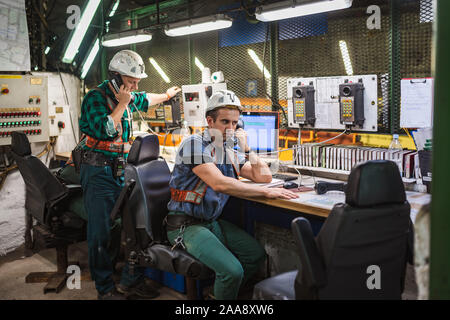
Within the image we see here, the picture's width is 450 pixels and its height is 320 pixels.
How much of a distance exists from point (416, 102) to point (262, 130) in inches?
47.6

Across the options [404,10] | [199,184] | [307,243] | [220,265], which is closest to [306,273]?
[307,243]

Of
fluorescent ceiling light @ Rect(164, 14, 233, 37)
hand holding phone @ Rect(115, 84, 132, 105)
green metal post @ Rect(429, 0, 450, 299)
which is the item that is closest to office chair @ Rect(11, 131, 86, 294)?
hand holding phone @ Rect(115, 84, 132, 105)

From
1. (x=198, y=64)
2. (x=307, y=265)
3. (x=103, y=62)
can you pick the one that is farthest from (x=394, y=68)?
(x=103, y=62)

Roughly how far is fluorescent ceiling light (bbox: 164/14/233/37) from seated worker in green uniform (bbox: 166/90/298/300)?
129 cm

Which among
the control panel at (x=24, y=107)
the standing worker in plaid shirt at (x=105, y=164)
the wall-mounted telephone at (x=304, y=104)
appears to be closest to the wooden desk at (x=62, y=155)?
the control panel at (x=24, y=107)

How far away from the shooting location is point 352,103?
3250mm

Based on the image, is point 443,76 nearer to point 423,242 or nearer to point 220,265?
point 423,242

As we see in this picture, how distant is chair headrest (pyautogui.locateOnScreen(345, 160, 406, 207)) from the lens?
63.2 inches

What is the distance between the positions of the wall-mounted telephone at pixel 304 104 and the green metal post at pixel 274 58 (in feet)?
1.71

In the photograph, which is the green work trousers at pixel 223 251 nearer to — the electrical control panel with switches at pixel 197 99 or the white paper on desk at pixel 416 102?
the white paper on desk at pixel 416 102

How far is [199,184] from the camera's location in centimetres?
262

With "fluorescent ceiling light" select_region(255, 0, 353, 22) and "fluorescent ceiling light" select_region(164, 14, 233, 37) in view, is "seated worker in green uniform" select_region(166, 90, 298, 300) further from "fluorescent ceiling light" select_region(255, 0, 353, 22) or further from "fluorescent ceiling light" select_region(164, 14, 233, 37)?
"fluorescent ceiling light" select_region(164, 14, 233, 37)

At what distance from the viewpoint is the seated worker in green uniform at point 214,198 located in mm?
2355
